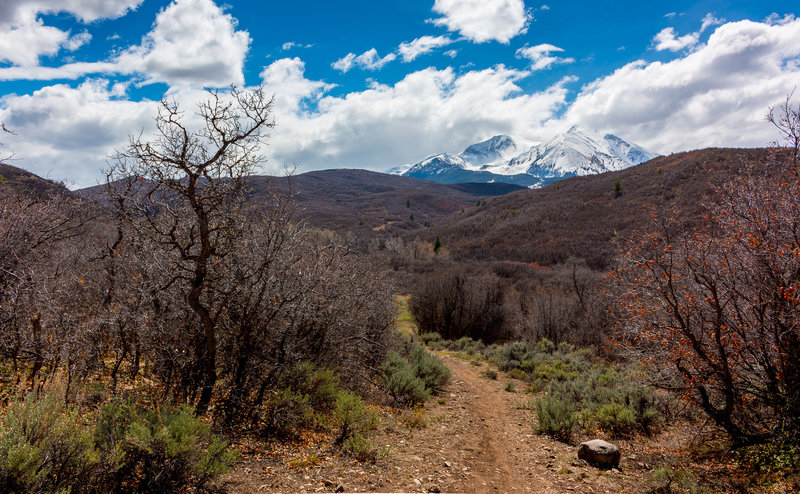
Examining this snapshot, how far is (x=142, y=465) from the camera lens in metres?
4.04

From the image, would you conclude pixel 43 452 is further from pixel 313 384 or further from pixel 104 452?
pixel 313 384

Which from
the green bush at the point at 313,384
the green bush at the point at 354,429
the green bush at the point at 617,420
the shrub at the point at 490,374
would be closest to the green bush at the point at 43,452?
the green bush at the point at 354,429

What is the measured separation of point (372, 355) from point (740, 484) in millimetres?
7921

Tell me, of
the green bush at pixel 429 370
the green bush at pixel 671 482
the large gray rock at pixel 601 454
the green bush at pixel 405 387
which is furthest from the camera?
the green bush at pixel 429 370

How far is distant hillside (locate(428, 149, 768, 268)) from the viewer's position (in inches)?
2179

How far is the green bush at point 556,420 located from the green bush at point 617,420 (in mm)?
609

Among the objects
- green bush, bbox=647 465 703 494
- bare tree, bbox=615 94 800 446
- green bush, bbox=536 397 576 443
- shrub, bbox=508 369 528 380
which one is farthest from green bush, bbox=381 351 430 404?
shrub, bbox=508 369 528 380

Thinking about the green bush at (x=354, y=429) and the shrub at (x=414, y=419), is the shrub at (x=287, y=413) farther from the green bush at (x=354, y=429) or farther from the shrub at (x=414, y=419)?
the shrub at (x=414, y=419)

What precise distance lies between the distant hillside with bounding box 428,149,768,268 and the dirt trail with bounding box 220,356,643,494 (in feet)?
148

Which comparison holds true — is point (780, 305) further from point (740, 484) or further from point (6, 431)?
point (6, 431)

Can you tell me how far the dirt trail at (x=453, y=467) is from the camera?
16.3 feet

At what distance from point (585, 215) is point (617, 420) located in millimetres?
66424

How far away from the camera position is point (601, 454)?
6391mm

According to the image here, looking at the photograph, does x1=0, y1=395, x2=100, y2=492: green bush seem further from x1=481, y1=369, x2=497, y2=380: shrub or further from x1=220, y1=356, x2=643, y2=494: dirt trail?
x1=481, y1=369, x2=497, y2=380: shrub
